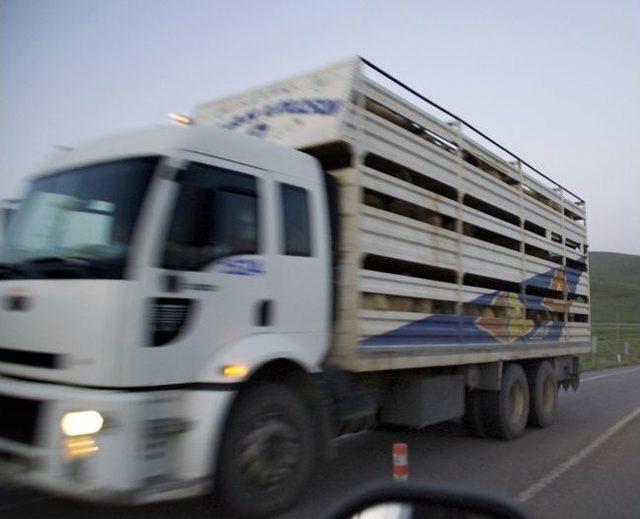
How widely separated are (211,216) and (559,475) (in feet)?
15.2

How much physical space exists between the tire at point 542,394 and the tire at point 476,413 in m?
1.33

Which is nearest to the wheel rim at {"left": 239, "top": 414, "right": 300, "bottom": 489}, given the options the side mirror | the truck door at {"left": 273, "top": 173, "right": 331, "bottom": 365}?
the truck door at {"left": 273, "top": 173, "right": 331, "bottom": 365}

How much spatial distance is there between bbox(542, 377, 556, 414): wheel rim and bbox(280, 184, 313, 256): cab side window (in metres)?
6.10

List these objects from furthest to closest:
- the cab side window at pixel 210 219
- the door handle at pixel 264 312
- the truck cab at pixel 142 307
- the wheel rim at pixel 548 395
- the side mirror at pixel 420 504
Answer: the wheel rim at pixel 548 395, the door handle at pixel 264 312, the cab side window at pixel 210 219, the truck cab at pixel 142 307, the side mirror at pixel 420 504

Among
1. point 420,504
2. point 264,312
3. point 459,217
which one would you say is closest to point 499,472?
point 459,217

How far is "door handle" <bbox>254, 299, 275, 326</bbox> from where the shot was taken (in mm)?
4629

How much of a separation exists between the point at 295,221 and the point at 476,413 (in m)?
4.61

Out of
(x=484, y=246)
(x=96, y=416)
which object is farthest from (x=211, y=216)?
(x=484, y=246)

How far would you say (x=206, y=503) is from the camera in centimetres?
504

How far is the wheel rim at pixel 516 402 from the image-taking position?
8.59 m

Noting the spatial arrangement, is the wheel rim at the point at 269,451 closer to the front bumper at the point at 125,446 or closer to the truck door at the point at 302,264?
the front bumper at the point at 125,446

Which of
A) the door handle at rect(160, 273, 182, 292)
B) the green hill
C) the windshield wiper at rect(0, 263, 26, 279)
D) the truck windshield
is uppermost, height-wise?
the green hill

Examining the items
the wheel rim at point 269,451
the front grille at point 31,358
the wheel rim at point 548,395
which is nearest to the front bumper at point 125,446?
the front grille at point 31,358

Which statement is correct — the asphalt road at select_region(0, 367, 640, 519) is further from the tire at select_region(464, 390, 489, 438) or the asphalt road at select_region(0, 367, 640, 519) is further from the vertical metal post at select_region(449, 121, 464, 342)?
the vertical metal post at select_region(449, 121, 464, 342)
